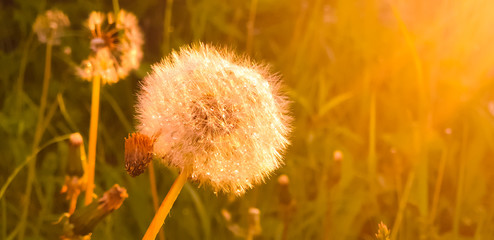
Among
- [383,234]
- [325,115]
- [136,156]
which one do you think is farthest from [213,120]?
[325,115]

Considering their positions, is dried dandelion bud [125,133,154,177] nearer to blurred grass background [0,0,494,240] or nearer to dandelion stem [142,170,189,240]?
dandelion stem [142,170,189,240]

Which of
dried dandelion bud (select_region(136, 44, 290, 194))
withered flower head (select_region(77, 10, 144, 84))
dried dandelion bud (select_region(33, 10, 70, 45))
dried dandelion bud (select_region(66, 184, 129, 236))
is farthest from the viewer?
dried dandelion bud (select_region(33, 10, 70, 45))

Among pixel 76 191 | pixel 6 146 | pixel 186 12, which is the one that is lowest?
pixel 76 191

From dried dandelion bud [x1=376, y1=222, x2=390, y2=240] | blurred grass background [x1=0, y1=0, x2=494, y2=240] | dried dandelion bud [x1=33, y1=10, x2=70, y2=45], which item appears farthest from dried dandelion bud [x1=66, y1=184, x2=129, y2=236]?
dried dandelion bud [x1=33, y1=10, x2=70, y2=45]

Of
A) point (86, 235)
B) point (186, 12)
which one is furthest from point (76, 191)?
point (186, 12)

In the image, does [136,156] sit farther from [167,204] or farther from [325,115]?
[325,115]

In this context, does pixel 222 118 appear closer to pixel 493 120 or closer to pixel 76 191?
pixel 76 191
